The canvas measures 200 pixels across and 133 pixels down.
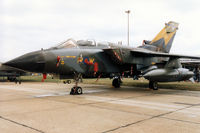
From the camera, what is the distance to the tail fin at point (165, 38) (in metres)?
13.7

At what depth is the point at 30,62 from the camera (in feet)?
21.5

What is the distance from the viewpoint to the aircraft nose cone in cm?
641

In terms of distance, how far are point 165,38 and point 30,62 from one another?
10.4 metres

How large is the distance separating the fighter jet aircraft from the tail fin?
2.52 m

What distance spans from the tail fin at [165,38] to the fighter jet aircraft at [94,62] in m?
2.52

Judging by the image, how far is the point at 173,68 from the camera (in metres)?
10.7

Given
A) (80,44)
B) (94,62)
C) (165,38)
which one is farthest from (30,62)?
(165,38)

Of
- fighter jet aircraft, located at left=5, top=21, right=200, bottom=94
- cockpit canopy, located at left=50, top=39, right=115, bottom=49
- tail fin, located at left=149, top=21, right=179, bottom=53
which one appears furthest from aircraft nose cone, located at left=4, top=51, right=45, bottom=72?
tail fin, located at left=149, top=21, right=179, bottom=53

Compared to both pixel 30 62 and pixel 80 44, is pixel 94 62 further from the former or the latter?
pixel 30 62

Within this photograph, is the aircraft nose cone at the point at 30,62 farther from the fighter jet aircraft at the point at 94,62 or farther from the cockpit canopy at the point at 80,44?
the cockpit canopy at the point at 80,44

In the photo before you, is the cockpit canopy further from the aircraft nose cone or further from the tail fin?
the tail fin

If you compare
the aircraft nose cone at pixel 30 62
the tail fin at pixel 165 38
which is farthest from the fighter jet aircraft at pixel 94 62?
the tail fin at pixel 165 38

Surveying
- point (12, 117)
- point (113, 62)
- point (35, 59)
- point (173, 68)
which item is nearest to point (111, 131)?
point (12, 117)

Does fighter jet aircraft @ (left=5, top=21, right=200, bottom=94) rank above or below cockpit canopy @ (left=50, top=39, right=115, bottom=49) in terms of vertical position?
below
